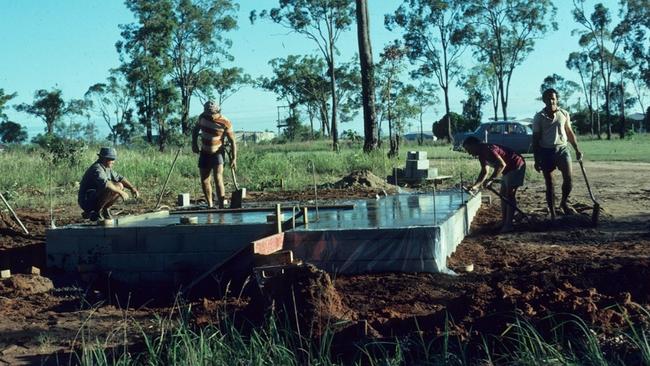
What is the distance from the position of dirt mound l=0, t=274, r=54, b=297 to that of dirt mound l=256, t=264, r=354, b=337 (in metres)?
3.12

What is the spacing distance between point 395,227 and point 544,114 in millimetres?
3687

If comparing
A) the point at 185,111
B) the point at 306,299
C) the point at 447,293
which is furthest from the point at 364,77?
the point at 185,111

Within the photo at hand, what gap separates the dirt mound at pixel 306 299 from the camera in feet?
17.4

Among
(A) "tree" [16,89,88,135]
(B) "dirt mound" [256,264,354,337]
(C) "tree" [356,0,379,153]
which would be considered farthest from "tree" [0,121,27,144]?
(B) "dirt mound" [256,264,354,337]

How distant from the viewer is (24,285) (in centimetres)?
774

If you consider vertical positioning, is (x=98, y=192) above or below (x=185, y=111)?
below

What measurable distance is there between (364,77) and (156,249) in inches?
559

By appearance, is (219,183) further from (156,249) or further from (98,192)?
(156,249)

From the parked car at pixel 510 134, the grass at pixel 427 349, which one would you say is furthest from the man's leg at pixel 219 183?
the parked car at pixel 510 134

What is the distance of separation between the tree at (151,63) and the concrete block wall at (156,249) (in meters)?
37.6

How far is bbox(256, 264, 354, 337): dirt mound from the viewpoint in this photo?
529 cm

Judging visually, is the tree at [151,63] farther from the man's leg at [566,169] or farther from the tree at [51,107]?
the man's leg at [566,169]

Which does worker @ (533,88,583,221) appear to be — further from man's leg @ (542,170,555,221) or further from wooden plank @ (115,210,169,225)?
wooden plank @ (115,210,169,225)

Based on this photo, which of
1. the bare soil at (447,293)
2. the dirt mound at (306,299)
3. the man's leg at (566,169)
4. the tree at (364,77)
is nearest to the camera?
the bare soil at (447,293)
